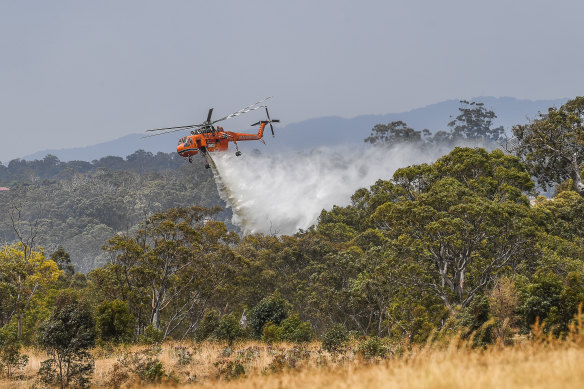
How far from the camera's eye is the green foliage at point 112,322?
31.0 meters

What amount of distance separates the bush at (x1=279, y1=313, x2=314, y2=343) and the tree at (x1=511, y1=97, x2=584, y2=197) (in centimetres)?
2455

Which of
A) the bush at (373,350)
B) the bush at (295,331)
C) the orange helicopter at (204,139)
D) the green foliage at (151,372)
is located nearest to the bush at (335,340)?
the bush at (373,350)

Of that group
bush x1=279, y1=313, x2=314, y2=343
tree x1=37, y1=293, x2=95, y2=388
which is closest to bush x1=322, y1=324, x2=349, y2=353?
bush x1=279, y1=313, x2=314, y2=343

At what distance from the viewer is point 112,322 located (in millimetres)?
31406

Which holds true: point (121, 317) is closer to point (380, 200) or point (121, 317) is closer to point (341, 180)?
point (380, 200)

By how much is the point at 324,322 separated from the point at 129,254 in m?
16.6

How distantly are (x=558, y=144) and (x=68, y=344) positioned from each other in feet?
126

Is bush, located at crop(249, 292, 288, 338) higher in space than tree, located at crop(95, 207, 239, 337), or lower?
lower

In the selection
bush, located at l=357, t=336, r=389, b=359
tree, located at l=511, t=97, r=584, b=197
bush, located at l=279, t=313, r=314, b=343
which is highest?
tree, located at l=511, t=97, r=584, b=197

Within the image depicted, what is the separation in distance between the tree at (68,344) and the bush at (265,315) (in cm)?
1700

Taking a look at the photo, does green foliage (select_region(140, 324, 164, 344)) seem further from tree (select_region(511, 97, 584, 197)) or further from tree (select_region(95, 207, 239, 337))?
tree (select_region(511, 97, 584, 197))

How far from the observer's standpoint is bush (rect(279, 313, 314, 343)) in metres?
30.5

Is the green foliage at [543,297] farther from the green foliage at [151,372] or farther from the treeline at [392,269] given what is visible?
the green foliage at [151,372]

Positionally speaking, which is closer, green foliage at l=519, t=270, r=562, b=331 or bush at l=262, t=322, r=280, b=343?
green foliage at l=519, t=270, r=562, b=331
